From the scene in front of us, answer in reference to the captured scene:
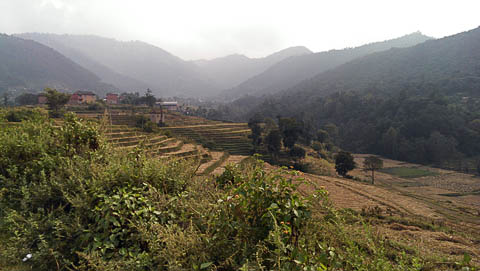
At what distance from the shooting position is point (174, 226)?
2.61 metres

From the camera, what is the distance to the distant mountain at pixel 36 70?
5079 inches

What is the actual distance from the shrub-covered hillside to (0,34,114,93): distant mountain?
15929 centimetres

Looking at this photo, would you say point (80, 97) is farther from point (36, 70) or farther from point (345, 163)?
point (36, 70)

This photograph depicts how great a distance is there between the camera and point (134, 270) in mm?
2426

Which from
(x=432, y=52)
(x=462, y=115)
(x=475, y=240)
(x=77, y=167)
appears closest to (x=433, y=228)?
(x=475, y=240)

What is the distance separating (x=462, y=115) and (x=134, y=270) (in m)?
72.2

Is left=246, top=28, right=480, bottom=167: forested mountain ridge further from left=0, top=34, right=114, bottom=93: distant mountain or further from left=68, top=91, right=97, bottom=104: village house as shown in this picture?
left=0, top=34, right=114, bottom=93: distant mountain

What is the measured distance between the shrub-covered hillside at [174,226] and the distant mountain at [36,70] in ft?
523

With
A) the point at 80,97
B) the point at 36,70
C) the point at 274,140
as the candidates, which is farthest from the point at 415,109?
the point at 36,70

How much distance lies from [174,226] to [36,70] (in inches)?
7792

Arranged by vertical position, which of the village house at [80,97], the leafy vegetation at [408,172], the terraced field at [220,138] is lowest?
the leafy vegetation at [408,172]

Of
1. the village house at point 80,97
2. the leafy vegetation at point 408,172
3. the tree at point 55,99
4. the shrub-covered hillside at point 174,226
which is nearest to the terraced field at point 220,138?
the tree at point 55,99

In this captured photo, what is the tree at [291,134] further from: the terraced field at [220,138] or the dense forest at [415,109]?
the dense forest at [415,109]

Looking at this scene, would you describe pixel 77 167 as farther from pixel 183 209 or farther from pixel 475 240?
pixel 475 240
